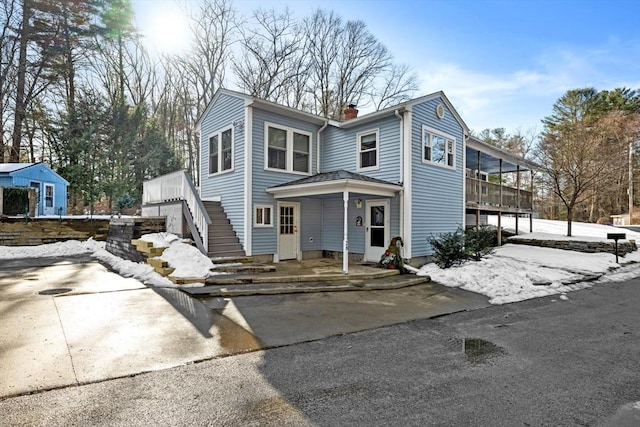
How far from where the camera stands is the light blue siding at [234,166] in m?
10.4

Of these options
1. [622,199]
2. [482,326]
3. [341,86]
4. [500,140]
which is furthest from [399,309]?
[622,199]

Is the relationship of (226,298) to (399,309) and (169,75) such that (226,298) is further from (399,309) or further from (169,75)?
(169,75)

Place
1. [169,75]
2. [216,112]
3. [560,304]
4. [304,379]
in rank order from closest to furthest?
1. [304,379]
2. [560,304]
3. [216,112]
4. [169,75]

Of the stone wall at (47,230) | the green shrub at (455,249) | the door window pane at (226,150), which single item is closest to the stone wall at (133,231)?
the door window pane at (226,150)

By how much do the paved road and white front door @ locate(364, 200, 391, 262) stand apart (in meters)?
5.76

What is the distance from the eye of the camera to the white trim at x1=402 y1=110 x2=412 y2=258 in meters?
10.0

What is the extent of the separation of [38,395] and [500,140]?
119ft

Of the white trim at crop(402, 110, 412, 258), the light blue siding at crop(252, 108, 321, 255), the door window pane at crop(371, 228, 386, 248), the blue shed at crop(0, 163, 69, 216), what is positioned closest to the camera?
the white trim at crop(402, 110, 412, 258)

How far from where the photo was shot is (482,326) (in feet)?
17.5

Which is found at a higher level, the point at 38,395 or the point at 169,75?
the point at 169,75

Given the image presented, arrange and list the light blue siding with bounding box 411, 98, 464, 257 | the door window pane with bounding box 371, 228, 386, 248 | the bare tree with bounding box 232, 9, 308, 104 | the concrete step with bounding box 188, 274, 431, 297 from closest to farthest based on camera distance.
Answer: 1. the concrete step with bounding box 188, 274, 431, 297
2. the light blue siding with bounding box 411, 98, 464, 257
3. the door window pane with bounding box 371, 228, 386, 248
4. the bare tree with bounding box 232, 9, 308, 104

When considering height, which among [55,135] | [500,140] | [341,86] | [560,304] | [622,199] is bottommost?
[560,304]

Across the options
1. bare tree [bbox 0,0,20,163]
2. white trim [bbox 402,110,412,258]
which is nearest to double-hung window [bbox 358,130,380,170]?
white trim [bbox 402,110,412,258]

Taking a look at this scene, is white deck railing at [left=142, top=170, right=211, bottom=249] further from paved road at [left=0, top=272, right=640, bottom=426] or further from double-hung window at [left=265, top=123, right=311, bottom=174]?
paved road at [left=0, top=272, right=640, bottom=426]
